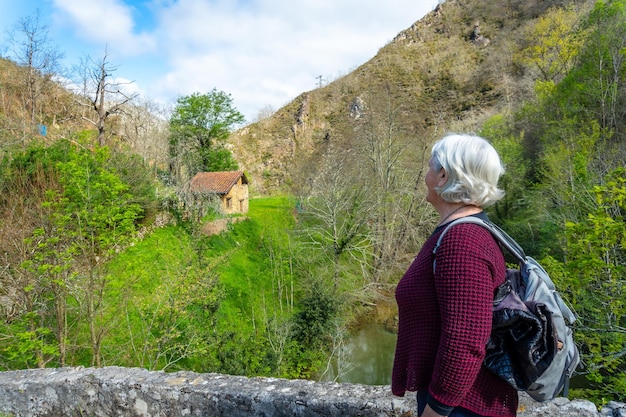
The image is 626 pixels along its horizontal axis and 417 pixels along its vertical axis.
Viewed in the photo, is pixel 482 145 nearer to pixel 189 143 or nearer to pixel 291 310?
pixel 291 310

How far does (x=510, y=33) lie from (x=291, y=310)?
6157cm

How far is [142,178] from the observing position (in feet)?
54.1

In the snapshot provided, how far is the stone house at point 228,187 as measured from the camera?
22.4 metres

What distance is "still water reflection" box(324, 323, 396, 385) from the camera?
13.1 metres

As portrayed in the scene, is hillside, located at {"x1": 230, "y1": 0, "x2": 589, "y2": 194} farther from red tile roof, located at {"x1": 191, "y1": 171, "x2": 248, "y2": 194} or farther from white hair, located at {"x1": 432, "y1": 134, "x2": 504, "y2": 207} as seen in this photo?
white hair, located at {"x1": 432, "y1": 134, "x2": 504, "y2": 207}

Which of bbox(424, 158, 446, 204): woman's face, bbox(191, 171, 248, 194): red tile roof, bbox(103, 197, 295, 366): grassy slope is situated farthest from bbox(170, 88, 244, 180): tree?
bbox(424, 158, 446, 204): woman's face

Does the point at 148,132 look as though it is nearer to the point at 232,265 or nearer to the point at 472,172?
the point at 232,265

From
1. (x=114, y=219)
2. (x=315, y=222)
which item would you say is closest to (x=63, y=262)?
(x=114, y=219)

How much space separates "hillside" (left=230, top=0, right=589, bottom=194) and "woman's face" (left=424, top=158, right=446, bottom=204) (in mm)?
44867

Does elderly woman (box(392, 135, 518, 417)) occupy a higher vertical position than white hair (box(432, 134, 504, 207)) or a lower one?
lower

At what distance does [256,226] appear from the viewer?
22.0m

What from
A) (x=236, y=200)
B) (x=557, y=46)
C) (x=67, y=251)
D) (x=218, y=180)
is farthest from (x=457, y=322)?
(x=557, y=46)

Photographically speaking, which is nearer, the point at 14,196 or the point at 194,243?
the point at 14,196

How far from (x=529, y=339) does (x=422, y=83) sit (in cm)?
6287
